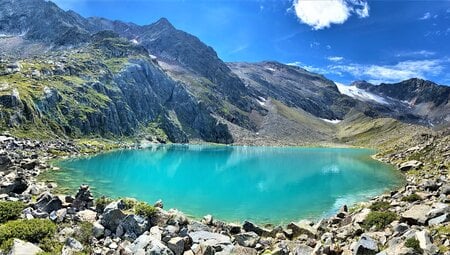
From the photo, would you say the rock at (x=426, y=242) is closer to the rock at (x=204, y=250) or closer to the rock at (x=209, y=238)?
the rock at (x=204, y=250)

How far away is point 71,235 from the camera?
23.1 metres

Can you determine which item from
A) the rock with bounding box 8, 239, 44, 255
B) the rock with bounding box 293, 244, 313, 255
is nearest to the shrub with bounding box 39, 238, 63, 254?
the rock with bounding box 8, 239, 44, 255

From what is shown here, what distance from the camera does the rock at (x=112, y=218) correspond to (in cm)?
2562

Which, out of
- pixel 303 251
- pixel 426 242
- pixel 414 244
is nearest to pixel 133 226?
pixel 303 251

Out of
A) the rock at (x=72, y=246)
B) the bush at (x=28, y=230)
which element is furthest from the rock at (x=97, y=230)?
Result: the bush at (x=28, y=230)

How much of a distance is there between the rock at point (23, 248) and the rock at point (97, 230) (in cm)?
512

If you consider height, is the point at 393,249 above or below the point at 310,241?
above

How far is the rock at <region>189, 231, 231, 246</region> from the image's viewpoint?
2427cm

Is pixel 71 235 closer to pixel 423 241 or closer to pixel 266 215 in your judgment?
pixel 423 241

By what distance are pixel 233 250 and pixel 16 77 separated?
18332 cm

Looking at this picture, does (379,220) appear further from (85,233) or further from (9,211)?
(9,211)

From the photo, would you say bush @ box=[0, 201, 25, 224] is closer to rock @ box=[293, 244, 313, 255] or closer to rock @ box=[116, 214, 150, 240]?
rock @ box=[116, 214, 150, 240]

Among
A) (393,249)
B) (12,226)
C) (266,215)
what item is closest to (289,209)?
(266,215)

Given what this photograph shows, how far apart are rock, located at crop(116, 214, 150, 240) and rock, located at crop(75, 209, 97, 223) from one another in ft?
8.74
